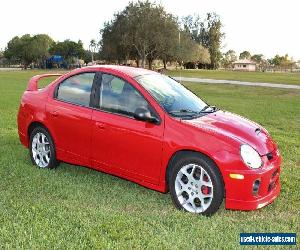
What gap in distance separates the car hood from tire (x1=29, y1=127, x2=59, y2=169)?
2398 mm

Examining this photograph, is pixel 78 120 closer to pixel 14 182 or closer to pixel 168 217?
pixel 14 182

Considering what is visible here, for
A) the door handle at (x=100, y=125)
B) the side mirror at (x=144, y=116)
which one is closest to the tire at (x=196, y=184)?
the side mirror at (x=144, y=116)

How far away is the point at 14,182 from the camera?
18.3 ft

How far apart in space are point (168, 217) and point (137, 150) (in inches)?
37.3

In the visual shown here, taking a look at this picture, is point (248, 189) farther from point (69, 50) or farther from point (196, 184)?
point (69, 50)

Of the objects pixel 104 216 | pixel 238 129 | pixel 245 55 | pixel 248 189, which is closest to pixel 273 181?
pixel 248 189

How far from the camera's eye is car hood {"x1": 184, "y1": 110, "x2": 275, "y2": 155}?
184 inches

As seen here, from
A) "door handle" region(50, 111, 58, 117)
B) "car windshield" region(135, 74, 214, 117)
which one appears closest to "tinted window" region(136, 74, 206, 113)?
"car windshield" region(135, 74, 214, 117)

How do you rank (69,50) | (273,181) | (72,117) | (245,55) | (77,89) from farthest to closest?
1. (245,55)
2. (69,50)
3. (77,89)
4. (72,117)
5. (273,181)

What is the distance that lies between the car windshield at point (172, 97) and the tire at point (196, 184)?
0.69 metres

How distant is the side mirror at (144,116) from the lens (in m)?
4.88

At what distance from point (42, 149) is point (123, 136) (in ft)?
6.01

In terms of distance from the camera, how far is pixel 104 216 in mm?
4406

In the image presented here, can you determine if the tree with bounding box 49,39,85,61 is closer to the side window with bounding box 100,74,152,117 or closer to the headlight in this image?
the side window with bounding box 100,74,152,117
